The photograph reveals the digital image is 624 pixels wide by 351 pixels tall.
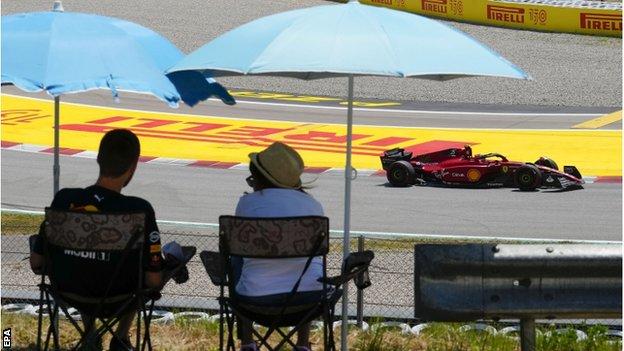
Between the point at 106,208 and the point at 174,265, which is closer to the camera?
the point at 106,208

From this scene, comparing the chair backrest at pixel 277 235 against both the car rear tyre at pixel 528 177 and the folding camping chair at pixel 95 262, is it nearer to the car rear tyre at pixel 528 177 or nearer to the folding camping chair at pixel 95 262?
the folding camping chair at pixel 95 262

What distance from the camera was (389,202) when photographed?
52.6 feet

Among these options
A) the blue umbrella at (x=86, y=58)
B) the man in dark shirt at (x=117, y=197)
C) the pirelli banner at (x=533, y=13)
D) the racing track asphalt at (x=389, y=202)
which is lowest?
the racing track asphalt at (x=389, y=202)

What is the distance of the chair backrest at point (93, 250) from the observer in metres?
6.13

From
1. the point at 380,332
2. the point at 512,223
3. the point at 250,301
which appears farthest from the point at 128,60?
the point at 512,223

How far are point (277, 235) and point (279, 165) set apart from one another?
47 centimetres

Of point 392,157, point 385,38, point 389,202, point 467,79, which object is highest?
point 385,38

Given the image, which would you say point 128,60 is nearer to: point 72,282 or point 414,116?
point 72,282

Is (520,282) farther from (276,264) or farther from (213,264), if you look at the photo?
(213,264)

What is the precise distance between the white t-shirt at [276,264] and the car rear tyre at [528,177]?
1047 centimetres

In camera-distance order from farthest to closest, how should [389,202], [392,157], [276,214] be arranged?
[392,157] → [389,202] → [276,214]

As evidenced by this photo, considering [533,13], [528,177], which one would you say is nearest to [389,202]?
[528,177]

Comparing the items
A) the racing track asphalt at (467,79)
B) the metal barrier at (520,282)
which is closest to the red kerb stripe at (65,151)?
the racing track asphalt at (467,79)

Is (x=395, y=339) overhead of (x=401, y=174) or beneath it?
beneath
